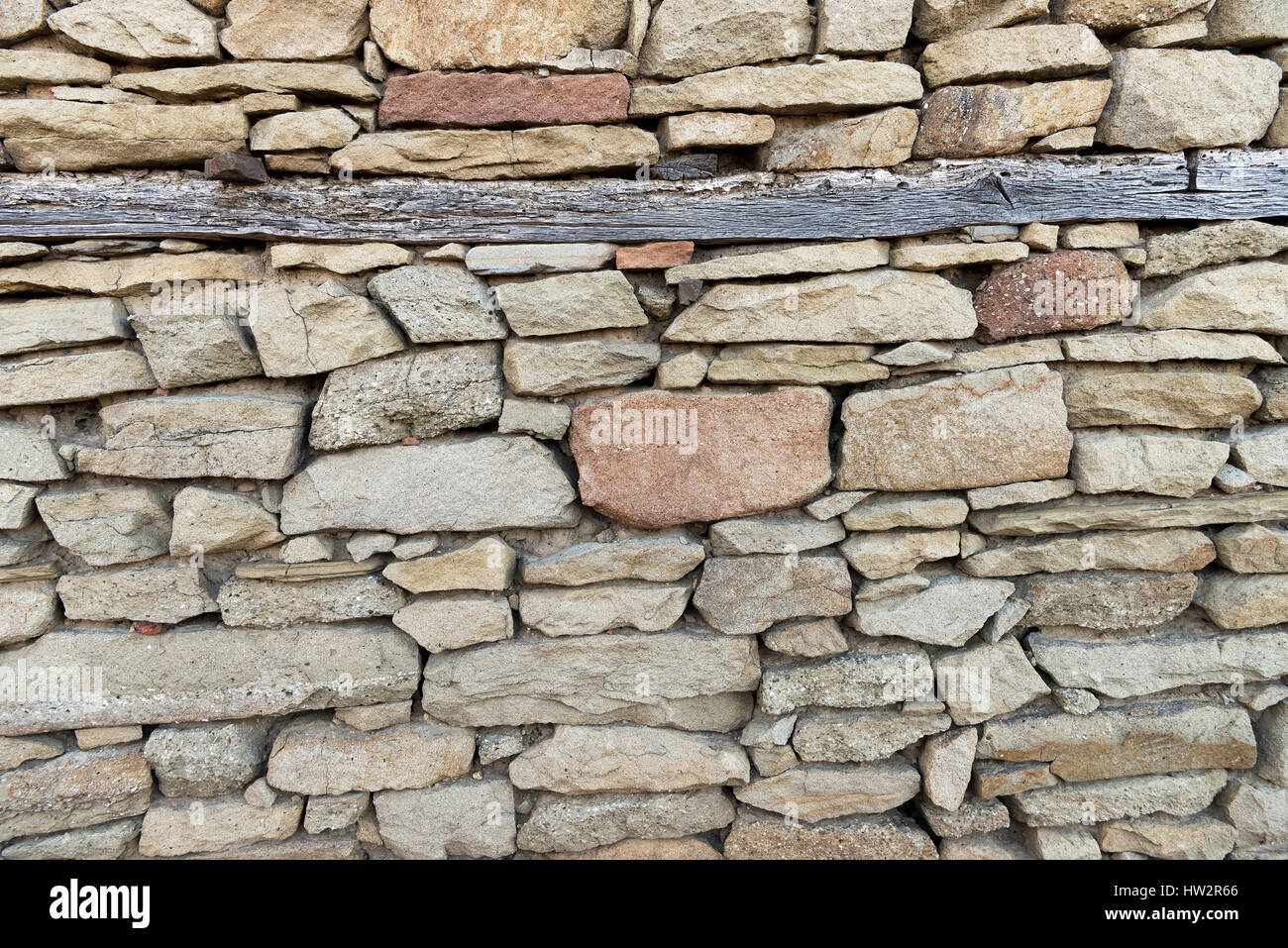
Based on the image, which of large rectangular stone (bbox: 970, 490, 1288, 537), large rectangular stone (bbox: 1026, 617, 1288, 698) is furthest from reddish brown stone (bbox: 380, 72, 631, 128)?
large rectangular stone (bbox: 1026, 617, 1288, 698)

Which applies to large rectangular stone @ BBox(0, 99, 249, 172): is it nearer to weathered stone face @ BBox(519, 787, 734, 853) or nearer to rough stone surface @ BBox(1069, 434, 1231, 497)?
weathered stone face @ BBox(519, 787, 734, 853)

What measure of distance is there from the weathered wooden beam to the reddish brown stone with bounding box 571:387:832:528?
0.52 metres

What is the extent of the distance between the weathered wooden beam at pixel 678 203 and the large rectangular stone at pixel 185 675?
1268mm

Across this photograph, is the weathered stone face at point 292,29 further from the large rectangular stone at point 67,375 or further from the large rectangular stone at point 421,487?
the large rectangular stone at point 421,487

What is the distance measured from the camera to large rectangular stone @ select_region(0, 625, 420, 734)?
2111 millimetres

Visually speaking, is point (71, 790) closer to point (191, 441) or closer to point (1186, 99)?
point (191, 441)

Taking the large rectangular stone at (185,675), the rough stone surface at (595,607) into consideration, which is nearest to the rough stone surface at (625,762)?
the rough stone surface at (595,607)

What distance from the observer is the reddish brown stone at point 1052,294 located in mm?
2084

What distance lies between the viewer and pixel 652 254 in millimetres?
2061

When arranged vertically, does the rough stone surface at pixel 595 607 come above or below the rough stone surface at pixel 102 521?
below

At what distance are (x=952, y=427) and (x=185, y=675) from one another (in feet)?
8.50

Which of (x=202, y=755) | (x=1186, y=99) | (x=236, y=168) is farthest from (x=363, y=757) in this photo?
(x=1186, y=99)
